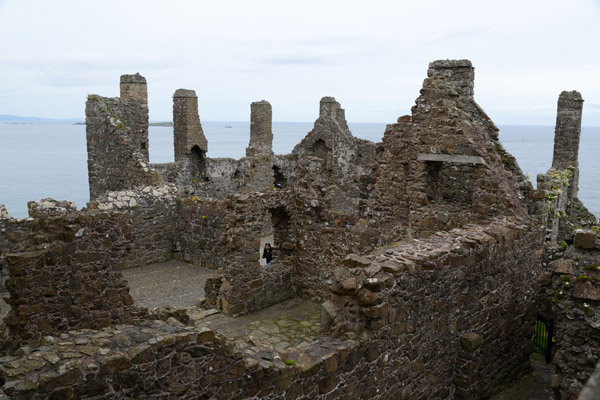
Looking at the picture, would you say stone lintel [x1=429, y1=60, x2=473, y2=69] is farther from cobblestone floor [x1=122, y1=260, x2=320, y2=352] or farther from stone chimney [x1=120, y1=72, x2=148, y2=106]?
stone chimney [x1=120, y1=72, x2=148, y2=106]

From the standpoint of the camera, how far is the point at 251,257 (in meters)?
12.0

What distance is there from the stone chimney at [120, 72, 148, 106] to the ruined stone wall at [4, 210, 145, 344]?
13.1 m

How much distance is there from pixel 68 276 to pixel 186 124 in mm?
16322

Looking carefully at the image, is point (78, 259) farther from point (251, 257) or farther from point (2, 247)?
point (2, 247)

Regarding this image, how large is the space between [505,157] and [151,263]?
34.0 feet

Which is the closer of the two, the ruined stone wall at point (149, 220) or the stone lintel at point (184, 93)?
the ruined stone wall at point (149, 220)

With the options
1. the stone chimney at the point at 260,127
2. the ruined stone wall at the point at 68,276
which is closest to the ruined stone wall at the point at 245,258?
the ruined stone wall at the point at 68,276

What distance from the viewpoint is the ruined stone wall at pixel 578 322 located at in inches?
277

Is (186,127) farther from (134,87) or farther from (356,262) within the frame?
(356,262)

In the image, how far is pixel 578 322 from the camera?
7.12 m

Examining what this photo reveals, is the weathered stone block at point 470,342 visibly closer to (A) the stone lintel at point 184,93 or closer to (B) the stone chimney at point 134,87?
(B) the stone chimney at point 134,87

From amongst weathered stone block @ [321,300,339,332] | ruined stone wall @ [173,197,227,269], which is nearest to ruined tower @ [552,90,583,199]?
ruined stone wall @ [173,197,227,269]

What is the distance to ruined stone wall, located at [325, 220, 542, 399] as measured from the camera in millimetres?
7035

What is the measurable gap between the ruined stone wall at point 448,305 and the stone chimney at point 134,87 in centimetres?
1439
